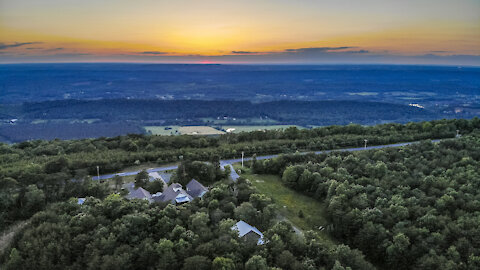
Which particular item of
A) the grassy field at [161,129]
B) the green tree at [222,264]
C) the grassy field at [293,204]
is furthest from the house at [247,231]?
the grassy field at [161,129]

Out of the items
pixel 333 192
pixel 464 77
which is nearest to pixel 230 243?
pixel 333 192

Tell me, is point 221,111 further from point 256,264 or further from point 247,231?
point 256,264

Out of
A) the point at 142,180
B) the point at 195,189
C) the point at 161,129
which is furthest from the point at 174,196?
the point at 161,129

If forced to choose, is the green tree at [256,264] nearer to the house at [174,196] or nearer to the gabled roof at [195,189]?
the house at [174,196]

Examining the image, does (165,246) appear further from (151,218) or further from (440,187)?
(440,187)

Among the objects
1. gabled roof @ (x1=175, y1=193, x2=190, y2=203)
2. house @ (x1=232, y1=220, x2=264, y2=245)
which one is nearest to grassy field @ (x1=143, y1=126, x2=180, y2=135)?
gabled roof @ (x1=175, y1=193, x2=190, y2=203)

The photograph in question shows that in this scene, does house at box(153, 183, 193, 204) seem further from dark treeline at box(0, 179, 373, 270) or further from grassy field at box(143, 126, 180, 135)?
grassy field at box(143, 126, 180, 135)
